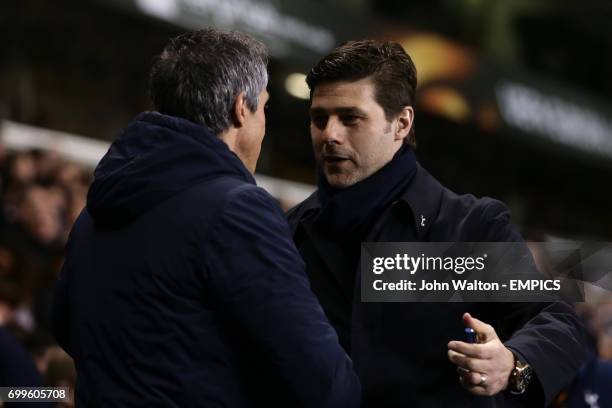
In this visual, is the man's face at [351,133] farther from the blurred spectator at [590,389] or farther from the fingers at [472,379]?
the blurred spectator at [590,389]

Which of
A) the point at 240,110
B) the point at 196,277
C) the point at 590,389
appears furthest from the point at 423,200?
the point at 590,389

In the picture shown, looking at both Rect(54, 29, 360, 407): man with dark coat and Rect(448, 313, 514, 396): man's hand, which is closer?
Rect(54, 29, 360, 407): man with dark coat

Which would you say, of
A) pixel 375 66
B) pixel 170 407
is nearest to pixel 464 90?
pixel 375 66

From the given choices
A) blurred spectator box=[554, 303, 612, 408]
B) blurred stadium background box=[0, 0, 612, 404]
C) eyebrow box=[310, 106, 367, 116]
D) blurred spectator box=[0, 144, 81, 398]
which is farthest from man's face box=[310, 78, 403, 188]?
blurred spectator box=[554, 303, 612, 408]

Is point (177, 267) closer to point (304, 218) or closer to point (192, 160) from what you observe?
point (192, 160)

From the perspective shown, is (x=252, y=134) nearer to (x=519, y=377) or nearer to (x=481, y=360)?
(x=481, y=360)

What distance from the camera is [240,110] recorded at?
228cm

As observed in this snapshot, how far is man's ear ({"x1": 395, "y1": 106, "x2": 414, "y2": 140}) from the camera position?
2812mm

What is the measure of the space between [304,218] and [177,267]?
0.76 metres

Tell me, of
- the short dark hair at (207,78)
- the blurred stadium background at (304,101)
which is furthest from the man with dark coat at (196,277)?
the blurred stadium background at (304,101)

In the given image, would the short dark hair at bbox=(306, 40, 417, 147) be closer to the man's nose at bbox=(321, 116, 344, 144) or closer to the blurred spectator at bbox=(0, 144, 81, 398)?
the man's nose at bbox=(321, 116, 344, 144)

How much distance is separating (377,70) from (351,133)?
0.58ft

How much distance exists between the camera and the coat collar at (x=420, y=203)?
265 cm

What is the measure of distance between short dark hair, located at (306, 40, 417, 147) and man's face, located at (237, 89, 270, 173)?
1.54ft
